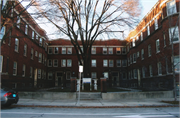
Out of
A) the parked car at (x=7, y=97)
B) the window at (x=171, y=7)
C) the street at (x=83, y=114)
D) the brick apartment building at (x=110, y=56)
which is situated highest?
the window at (x=171, y=7)

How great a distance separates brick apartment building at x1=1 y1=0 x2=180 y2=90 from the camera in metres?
16.0

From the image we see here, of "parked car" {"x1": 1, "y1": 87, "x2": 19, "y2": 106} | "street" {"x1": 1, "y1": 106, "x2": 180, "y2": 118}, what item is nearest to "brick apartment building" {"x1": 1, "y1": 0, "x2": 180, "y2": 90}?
"parked car" {"x1": 1, "y1": 87, "x2": 19, "y2": 106}

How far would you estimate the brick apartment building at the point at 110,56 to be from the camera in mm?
15972

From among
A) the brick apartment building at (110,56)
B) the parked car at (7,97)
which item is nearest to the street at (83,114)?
the parked car at (7,97)

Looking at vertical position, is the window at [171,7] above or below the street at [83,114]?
above

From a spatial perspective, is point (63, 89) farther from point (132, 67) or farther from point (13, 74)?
point (132, 67)

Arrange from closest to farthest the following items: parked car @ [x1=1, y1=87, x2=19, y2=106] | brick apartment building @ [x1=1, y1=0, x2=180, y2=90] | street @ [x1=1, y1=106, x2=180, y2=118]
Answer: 1. street @ [x1=1, y1=106, x2=180, y2=118]
2. parked car @ [x1=1, y1=87, x2=19, y2=106]
3. brick apartment building @ [x1=1, y1=0, x2=180, y2=90]

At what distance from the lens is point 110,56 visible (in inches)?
1518

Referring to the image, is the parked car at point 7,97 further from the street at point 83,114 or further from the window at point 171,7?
the window at point 171,7

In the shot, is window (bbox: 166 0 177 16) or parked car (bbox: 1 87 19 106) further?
window (bbox: 166 0 177 16)

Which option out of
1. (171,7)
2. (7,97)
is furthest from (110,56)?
(7,97)

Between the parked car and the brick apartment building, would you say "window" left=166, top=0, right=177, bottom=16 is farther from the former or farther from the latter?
the parked car

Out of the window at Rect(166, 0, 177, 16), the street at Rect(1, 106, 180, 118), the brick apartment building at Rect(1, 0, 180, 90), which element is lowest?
the street at Rect(1, 106, 180, 118)

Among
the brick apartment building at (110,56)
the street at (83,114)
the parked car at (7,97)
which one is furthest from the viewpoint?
the brick apartment building at (110,56)
